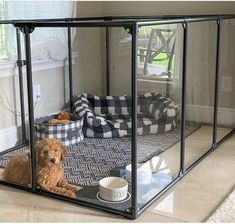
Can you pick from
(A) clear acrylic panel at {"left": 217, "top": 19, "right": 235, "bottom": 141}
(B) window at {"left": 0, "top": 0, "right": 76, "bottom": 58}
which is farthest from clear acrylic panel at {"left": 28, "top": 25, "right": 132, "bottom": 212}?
(A) clear acrylic panel at {"left": 217, "top": 19, "right": 235, "bottom": 141}

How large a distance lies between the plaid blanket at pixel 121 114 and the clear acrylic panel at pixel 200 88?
221 millimetres

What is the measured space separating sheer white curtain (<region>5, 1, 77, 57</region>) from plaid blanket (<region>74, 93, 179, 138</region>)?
0.52 metres

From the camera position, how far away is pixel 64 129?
286cm

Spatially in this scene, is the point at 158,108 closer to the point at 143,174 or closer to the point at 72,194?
the point at 143,174

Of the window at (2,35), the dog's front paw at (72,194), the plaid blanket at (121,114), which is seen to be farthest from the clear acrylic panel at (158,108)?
the window at (2,35)

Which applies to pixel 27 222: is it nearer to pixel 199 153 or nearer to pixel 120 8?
pixel 199 153

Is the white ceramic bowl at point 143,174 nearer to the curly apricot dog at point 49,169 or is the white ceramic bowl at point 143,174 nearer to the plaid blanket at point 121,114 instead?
the plaid blanket at point 121,114

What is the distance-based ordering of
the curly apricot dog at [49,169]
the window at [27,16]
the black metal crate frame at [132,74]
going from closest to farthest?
1. the black metal crate frame at [132,74]
2. the curly apricot dog at [49,169]
3. the window at [27,16]

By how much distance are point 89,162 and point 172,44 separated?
86 cm

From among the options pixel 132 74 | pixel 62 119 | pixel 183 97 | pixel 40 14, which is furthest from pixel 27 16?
pixel 132 74

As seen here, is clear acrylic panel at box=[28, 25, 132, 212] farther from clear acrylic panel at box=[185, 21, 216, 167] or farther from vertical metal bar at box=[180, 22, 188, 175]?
clear acrylic panel at box=[185, 21, 216, 167]

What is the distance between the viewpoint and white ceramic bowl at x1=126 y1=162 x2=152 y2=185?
212 centimetres

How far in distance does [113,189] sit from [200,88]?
135 centimetres

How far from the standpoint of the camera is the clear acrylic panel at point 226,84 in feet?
10.5
